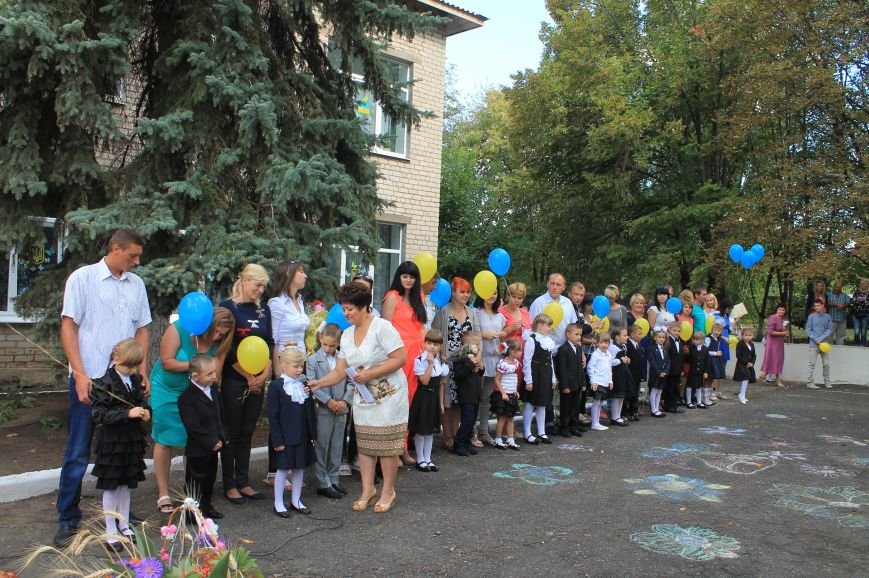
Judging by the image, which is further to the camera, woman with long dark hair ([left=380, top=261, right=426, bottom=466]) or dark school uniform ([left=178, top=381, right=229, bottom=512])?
woman with long dark hair ([left=380, top=261, right=426, bottom=466])

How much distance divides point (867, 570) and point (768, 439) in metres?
4.70

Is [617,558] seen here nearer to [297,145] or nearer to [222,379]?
[222,379]

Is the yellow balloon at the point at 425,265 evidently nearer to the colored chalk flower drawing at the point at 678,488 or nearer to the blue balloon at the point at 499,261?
the blue balloon at the point at 499,261

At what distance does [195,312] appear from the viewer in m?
5.02

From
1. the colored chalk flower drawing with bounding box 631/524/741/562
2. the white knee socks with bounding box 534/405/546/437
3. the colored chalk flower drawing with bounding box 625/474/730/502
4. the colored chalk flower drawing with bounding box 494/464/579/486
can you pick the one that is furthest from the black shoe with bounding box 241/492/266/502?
the white knee socks with bounding box 534/405/546/437

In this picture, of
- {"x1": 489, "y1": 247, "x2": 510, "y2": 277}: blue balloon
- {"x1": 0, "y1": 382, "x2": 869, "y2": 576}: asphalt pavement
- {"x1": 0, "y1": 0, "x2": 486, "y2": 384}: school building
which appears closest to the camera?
{"x1": 0, "y1": 382, "x2": 869, "y2": 576}: asphalt pavement

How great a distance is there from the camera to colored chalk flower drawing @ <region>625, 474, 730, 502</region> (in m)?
5.87

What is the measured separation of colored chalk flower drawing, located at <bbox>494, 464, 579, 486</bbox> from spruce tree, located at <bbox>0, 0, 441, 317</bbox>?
102 inches

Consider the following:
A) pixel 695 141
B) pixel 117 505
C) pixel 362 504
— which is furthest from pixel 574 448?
pixel 695 141

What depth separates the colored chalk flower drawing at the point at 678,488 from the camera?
587 cm

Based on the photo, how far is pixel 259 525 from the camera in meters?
4.97

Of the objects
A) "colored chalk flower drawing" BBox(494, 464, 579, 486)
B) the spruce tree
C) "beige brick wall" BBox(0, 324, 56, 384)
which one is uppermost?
the spruce tree

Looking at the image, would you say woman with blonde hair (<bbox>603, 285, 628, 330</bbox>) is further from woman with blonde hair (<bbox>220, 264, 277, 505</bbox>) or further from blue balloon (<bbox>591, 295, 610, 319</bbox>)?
woman with blonde hair (<bbox>220, 264, 277, 505</bbox>)

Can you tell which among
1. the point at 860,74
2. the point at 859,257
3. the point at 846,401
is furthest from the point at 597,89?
the point at 846,401
